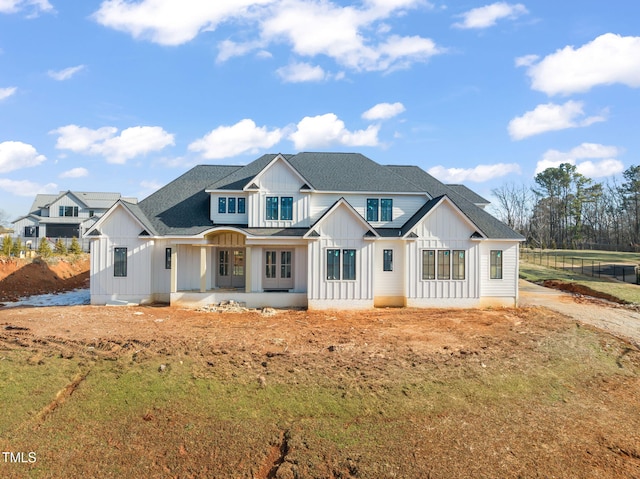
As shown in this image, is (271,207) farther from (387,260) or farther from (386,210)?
(387,260)

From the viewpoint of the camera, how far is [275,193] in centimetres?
1909

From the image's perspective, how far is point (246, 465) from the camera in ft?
18.9

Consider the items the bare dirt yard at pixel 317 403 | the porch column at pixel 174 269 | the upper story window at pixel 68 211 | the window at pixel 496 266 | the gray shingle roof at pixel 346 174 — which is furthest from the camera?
the upper story window at pixel 68 211

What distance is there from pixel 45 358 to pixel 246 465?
7.58m

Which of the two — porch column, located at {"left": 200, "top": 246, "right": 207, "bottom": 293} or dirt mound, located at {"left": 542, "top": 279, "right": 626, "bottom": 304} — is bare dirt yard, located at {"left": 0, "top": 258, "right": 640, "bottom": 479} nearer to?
porch column, located at {"left": 200, "top": 246, "right": 207, "bottom": 293}

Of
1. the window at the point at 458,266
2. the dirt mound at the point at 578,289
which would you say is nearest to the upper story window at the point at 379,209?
the window at the point at 458,266

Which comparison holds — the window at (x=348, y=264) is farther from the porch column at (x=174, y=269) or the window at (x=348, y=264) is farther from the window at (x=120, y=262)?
the window at (x=120, y=262)

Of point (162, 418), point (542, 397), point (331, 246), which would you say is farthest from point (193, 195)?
point (542, 397)

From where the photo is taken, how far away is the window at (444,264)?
18.0 metres

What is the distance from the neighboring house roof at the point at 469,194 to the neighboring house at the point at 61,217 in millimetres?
50667

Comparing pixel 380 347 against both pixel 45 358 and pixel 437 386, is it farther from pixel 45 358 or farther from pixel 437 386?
pixel 45 358

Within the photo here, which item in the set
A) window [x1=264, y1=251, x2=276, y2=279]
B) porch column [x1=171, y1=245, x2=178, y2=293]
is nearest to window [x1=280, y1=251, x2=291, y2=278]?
window [x1=264, y1=251, x2=276, y2=279]

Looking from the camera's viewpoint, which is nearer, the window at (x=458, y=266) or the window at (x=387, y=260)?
the window at (x=458, y=266)

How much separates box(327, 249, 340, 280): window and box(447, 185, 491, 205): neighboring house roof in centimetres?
1065
